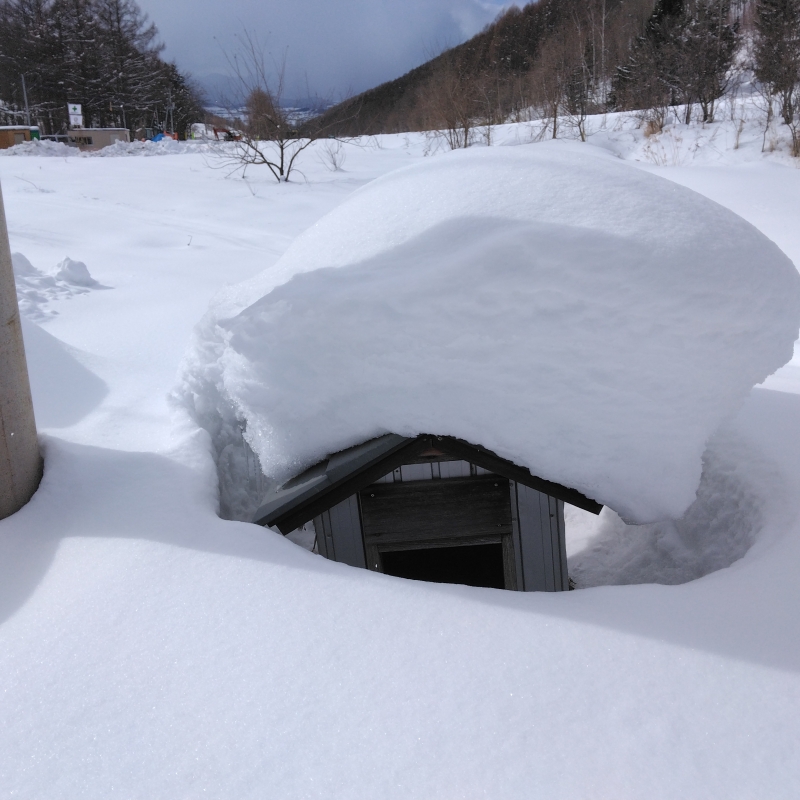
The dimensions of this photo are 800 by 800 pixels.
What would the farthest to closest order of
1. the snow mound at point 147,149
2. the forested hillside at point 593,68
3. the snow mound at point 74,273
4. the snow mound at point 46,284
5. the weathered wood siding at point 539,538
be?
1. the snow mound at point 147,149
2. the forested hillside at point 593,68
3. the snow mound at point 74,273
4. the snow mound at point 46,284
5. the weathered wood siding at point 539,538

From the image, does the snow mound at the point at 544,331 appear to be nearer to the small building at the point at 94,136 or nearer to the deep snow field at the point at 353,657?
the deep snow field at the point at 353,657

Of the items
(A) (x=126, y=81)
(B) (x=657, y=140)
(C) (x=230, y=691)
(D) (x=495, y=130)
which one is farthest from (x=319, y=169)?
(A) (x=126, y=81)

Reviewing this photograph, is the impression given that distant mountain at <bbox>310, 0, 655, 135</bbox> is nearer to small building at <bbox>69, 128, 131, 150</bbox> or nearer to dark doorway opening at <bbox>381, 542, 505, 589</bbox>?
small building at <bbox>69, 128, 131, 150</bbox>

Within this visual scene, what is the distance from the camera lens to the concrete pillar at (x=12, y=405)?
2.86 metres

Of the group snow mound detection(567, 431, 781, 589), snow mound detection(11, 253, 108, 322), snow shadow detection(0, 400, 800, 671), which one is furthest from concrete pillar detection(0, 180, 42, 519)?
snow mound detection(11, 253, 108, 322)

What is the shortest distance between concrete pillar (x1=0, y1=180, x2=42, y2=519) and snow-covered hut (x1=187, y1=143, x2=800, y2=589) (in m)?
0.91

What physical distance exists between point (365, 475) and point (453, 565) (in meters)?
1.75

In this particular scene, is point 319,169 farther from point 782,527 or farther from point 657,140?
point 782,527

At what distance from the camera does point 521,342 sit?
2625 mm

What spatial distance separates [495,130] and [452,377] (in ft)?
62.7

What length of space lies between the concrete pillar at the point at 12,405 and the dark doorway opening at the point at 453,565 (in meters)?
2.08

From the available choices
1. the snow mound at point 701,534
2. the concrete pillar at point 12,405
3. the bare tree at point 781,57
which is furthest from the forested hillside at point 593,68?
the concrete pillar at point 12,405

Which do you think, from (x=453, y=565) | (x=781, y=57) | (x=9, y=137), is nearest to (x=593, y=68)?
(x=781, y=57)

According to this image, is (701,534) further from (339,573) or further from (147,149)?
(147,149)
